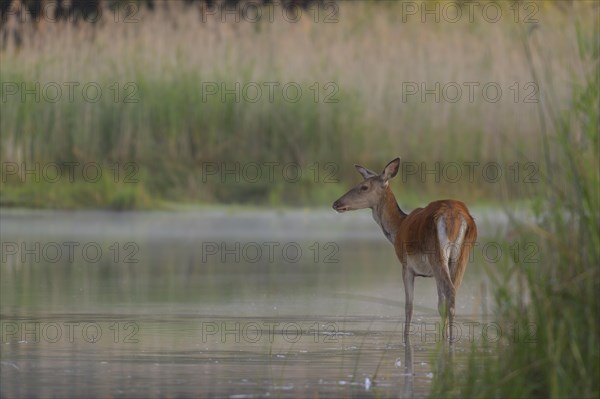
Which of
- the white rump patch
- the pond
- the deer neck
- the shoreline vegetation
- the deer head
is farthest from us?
the shoreline vegetation

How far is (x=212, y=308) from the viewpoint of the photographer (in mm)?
11242

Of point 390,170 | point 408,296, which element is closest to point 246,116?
point 390,170

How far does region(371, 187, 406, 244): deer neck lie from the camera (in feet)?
37.7

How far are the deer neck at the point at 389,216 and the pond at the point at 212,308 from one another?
48 cm

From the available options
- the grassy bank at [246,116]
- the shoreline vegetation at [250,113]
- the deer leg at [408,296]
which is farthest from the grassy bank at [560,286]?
the grassy bank at [246,116]

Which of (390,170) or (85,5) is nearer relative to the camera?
(390,170)

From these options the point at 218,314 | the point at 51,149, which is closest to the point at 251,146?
the point at 51,149

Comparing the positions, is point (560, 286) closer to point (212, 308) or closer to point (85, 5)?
point (212, 308)

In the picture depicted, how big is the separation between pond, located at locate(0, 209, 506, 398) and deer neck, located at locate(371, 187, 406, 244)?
48cm

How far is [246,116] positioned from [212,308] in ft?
29.7

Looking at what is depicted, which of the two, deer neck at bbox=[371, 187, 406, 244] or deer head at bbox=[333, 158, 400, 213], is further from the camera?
deer head at bbox=[333, 158, 400, 213]

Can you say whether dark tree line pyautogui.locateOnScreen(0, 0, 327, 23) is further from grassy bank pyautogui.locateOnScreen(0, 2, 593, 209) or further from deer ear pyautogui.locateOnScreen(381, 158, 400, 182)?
deer ear pyautogui.locateOnScreen(381, 158, 400, 182)

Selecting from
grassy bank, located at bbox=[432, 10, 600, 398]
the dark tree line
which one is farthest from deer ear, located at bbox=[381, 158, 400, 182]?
the dark tree line

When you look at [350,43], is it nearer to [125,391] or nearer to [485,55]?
[485,55]
